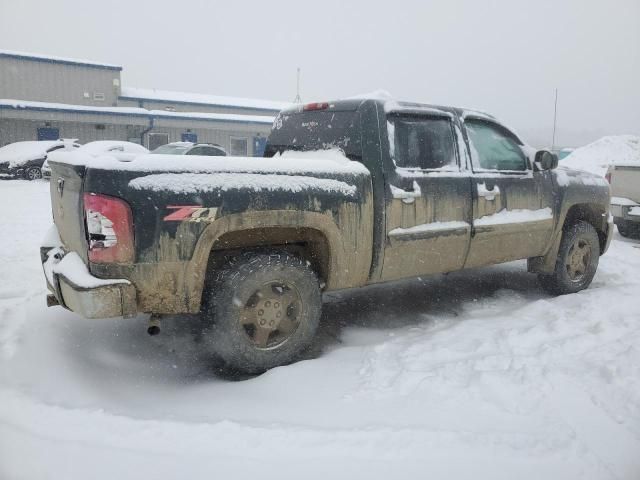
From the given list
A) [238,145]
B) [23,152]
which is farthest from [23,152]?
[238,145]

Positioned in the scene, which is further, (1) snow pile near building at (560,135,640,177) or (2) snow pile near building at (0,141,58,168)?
(1) snow pile near building at (560,135,640,177)

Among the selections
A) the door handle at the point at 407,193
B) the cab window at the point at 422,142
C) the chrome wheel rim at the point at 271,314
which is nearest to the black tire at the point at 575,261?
the cab window at the point at 422,142

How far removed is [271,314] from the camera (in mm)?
3238

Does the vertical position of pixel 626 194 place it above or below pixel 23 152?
below

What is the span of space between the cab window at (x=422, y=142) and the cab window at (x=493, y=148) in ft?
0.99

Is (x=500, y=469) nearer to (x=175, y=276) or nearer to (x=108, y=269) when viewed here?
(x=175, y=276)

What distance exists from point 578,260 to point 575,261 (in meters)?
0.05

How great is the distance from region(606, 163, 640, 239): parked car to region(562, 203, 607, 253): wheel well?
3689 mm

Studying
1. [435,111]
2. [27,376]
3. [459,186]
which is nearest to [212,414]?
[27,376]

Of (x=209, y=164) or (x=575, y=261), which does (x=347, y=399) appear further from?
(x=575, y=261)

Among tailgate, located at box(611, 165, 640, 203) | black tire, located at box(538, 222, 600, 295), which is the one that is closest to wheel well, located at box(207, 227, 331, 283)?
black tire, located at box(538, 222, 600, 295)

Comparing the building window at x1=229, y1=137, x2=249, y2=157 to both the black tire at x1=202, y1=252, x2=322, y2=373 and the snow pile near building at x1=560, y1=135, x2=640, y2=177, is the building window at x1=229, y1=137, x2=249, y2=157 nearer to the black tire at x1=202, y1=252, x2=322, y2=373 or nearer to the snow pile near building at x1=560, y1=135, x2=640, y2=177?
the snow pile near building at x1=560, y1=135, x2=640, y2=177

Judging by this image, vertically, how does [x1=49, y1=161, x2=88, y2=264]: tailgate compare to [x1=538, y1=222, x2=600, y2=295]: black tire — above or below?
above

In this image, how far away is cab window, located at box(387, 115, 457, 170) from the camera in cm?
378
